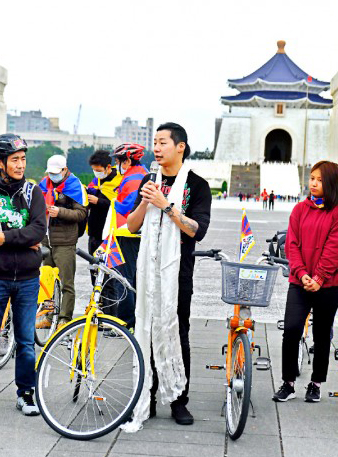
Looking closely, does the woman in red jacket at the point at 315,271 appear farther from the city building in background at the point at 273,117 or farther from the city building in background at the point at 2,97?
the city building in background at the point at 273,117

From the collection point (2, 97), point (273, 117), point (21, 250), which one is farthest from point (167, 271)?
point (273, 117)

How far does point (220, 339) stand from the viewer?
6715 millimetres

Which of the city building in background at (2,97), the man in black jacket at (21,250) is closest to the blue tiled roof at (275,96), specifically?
the city building in background at (2,97)

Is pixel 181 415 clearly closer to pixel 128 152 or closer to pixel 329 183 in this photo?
pixel 329 183

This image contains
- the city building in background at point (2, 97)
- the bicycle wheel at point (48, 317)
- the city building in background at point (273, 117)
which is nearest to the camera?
the bicycle wheel at point (48, 317)

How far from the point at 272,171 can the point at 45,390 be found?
6518 centimetres

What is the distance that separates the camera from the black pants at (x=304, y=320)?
4.84 meters

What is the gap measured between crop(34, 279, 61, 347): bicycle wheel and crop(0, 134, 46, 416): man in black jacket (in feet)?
6.06

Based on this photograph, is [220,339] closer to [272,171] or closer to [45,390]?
[45,390]

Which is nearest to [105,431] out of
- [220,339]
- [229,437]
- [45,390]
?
[45,390]

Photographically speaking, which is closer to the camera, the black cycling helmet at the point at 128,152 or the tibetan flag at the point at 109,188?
the black cycling helmet at the point at 128,152

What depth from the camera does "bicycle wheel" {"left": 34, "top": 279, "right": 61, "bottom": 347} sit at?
6461 mm

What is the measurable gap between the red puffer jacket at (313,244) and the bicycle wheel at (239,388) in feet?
2.42

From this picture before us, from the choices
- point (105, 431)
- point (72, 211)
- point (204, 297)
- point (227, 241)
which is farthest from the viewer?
point (227, 241)
